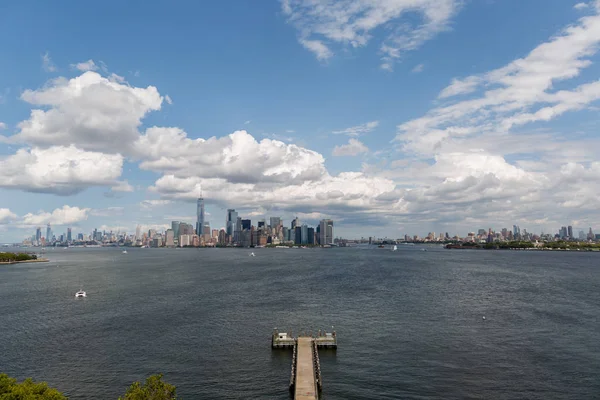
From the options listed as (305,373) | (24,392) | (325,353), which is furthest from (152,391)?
(325,353)

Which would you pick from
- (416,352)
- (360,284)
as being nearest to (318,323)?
(416,352)

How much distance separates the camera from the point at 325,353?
63.8m

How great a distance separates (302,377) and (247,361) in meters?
12.3

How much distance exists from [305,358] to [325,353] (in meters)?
7.16

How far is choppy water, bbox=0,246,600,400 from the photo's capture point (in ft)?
166

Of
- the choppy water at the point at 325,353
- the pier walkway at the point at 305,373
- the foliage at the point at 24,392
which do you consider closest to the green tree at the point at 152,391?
the foliage at the point at 24,392

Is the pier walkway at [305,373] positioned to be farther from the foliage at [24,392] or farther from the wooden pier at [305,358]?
the foliage at [24,392]

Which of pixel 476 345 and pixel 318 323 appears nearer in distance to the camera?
pixel 476 345

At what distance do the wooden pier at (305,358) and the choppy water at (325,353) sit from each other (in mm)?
1859

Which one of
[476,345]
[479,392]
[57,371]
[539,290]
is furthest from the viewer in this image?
[539,290]

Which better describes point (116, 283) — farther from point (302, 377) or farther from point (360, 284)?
point (302, 377)

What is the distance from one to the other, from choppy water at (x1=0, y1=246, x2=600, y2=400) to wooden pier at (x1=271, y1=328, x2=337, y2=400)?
186cm

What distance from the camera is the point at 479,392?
4812 cm

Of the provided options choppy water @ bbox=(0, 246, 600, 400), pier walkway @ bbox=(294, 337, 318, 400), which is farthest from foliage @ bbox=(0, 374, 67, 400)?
pier walkway @ bbox=(294, 337, 318, 400)
